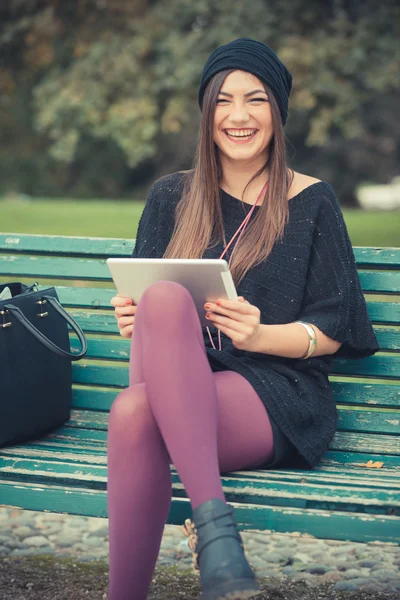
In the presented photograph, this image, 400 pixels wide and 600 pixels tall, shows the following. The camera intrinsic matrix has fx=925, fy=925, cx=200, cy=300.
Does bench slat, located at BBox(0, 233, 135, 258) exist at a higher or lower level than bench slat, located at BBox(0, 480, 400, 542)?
higher

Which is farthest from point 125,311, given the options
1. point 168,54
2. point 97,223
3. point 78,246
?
point 168,54

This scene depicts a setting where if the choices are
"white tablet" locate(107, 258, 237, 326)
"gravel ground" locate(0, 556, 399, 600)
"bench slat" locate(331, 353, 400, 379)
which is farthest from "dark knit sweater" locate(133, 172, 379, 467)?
"gravel ground" locate(0, 556, 399, 600)

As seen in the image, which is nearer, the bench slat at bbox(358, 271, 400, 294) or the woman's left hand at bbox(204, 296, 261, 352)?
the woman's left hand at bbox(204, 296, 261, 352)

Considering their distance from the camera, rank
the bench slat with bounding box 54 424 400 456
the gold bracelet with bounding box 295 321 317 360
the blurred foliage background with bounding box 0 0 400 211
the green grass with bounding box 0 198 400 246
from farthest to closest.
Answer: the blurred foliage background with bounding box 0 0 400 211, the green grass with bounding box 0 198 400 246, the bench slat with bounding box 54 424 400 456, the gold bracelet with bounding box 295 321 317 360

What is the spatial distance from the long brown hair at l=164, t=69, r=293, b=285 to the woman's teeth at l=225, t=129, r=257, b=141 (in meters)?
0.06

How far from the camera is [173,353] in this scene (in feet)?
7.50

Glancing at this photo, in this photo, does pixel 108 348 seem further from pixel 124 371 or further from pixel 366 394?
pixel 366 394

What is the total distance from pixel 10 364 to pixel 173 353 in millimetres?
725

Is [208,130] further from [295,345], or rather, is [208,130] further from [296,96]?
[296,96]

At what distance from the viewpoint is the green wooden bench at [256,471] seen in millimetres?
2275

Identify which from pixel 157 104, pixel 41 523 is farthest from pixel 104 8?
pixel 41 523

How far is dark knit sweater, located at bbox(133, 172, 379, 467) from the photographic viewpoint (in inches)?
105

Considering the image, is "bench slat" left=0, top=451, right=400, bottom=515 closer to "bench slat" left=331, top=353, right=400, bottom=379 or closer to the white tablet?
the white tablet

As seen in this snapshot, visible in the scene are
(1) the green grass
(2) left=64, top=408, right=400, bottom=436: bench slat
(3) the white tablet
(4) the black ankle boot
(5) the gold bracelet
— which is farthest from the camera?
(1) the green grass
